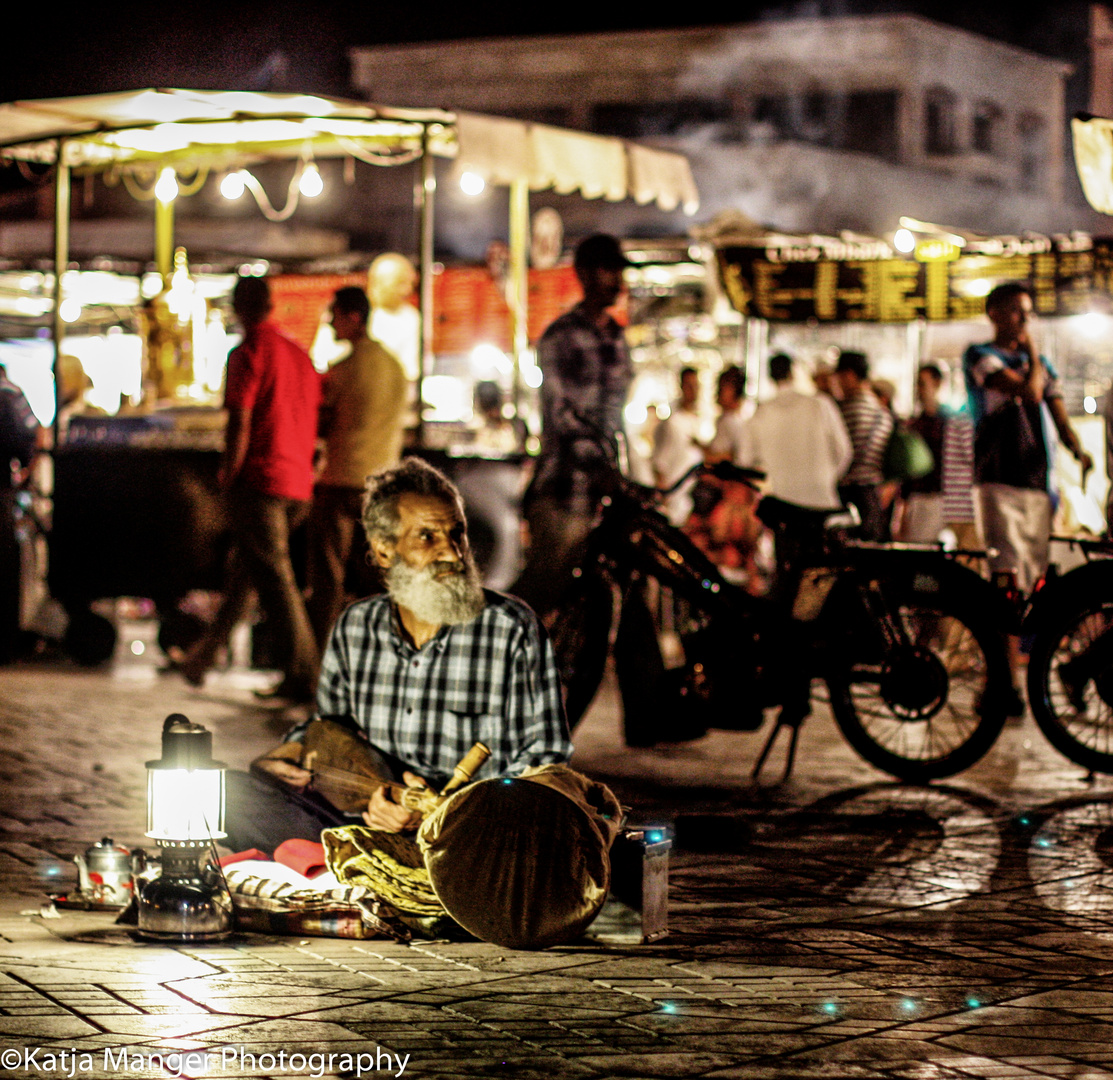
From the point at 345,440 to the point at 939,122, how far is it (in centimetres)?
3091

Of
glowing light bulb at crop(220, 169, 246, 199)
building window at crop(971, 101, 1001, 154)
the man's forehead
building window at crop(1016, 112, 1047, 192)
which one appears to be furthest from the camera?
building window at crop(1016, 112, 1047, 192)

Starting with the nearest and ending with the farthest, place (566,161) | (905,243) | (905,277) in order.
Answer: (566,161)
(905,243)
(905,277)

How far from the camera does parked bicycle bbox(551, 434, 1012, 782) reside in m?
8.02

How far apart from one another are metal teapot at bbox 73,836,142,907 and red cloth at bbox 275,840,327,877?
17.6 inches

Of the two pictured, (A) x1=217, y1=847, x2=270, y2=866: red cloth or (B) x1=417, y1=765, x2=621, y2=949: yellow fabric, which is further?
(A) x1=217, y1=847, x2=270, y2=866: red cloth

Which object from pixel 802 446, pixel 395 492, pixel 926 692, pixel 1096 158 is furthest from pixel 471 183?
pixel 395 492

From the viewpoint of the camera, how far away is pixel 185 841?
4988mm

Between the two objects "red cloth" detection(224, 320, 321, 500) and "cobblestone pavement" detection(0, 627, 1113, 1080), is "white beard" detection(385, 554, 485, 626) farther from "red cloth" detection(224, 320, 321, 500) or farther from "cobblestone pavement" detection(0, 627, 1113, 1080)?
"red cloth" detection(224, 320, 321, 500)

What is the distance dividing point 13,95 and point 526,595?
5341 mm

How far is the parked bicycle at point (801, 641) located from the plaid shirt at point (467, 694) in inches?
113

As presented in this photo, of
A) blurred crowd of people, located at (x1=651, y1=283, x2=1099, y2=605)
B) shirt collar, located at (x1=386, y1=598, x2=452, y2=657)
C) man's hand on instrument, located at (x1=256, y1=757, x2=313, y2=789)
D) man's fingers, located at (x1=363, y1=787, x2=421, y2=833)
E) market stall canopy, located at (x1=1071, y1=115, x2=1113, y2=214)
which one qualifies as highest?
market stall canopy, located at (x1=1071, y1=115, x2=1113, y2=214)

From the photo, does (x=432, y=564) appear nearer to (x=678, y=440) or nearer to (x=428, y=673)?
(x=428, y=673)

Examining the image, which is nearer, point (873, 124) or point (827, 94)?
point (873, 124)

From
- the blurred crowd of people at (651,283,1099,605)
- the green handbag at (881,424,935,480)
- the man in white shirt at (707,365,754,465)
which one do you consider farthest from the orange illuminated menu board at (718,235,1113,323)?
the green handbag at (881,424,935,480)
